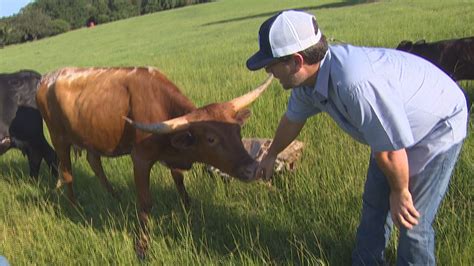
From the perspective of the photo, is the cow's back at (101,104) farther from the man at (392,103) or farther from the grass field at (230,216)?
the man at (392,103)

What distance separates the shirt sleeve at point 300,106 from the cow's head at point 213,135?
2.07ft

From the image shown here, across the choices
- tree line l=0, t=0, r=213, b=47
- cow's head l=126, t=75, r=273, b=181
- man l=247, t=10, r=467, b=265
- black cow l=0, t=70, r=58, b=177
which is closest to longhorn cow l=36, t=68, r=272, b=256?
cow's head l=126, t=75, r=273, b=181

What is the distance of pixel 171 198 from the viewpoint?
201 inches

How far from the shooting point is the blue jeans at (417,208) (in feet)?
9.37

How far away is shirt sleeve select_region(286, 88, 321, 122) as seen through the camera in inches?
127

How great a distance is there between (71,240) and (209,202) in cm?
125

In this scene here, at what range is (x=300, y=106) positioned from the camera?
3365mm

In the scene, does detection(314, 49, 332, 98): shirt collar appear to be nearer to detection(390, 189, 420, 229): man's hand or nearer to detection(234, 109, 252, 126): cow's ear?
detection(390, 189, 420, 229): man's hand

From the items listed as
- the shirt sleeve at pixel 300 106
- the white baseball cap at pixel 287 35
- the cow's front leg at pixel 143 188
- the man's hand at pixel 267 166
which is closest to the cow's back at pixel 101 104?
the cow's front leg at pixel 143 188

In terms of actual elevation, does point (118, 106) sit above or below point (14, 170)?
above

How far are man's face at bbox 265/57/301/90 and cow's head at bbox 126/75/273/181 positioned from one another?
1.25 m

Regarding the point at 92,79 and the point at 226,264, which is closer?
the point at 226,264

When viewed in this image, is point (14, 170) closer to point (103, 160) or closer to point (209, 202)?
point (103, 160)

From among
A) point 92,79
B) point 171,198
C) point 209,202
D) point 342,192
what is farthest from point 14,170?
point 342,192
